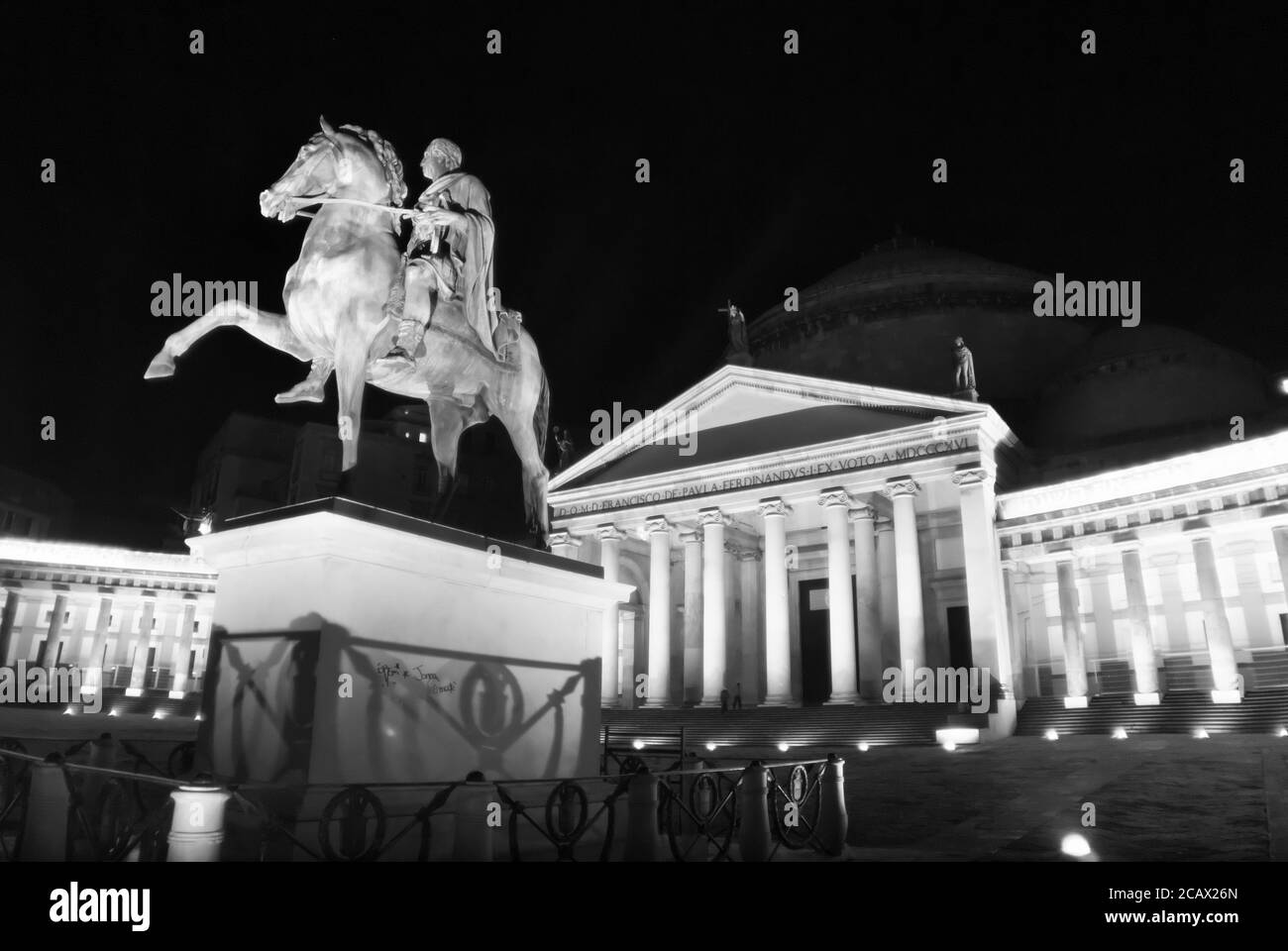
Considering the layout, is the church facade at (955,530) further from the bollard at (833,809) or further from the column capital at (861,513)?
the bollard at (833,809)

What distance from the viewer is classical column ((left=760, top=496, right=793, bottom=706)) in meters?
33.5

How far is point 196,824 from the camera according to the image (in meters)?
4.94

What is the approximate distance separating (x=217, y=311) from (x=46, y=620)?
52319 mm

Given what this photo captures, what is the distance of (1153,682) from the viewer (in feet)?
96.9

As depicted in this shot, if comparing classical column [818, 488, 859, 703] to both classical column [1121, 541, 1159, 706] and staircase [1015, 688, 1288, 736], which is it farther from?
classical column [1121, 541, 1159, 706]

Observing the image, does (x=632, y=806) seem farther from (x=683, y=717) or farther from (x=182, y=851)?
(x=683, y=717)

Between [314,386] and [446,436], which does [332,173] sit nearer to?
[314,386]

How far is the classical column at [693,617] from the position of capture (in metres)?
35.9

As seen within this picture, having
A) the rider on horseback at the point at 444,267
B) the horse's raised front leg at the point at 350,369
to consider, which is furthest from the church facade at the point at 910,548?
the horse's raised front leg at the point at 350,369

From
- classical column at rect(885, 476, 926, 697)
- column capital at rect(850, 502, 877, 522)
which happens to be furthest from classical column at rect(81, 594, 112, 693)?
classical column at rect(885, 476, 926, 697)

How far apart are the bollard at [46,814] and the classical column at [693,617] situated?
101 feet

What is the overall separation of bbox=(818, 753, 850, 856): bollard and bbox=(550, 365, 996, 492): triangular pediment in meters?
24.6

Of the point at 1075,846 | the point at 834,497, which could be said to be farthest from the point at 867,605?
the point at 1075,846
